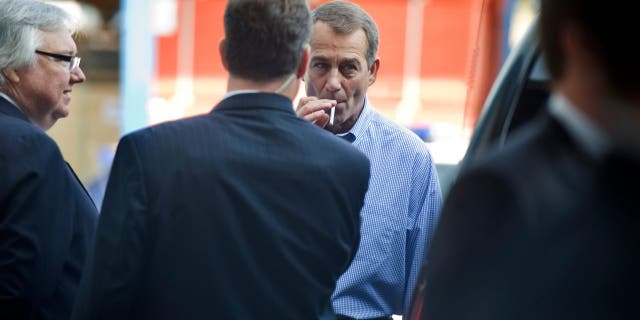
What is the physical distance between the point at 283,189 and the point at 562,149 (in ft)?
3.43

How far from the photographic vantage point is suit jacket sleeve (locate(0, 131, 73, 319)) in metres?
2.53

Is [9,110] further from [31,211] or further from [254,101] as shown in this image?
[254,101]

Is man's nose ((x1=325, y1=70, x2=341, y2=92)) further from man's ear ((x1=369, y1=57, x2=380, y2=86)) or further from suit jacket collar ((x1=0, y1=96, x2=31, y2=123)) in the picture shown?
suit jacket collar ((x1=0, y1=96, x2=31, y2=123))

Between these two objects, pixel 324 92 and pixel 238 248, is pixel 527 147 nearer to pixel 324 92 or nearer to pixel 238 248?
pixel 238 248

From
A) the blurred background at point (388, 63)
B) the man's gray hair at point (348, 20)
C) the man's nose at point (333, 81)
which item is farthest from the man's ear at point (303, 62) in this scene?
the blurred background at point (388, 63)

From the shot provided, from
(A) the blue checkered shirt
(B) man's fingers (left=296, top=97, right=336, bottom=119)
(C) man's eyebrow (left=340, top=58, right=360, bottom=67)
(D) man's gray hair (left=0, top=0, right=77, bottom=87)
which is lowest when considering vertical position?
(A) the blue checkered shirt

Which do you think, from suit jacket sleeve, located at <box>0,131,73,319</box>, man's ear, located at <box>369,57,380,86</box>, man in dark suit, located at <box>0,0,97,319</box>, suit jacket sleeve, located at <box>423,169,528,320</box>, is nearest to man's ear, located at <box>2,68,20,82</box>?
man in dark suit, located at <box>0,0,97,319</box>

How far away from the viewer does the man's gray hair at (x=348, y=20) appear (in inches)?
124

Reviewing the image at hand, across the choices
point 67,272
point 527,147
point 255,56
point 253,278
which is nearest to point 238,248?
point 253,278

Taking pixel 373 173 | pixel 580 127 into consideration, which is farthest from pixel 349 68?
pixel 580 127

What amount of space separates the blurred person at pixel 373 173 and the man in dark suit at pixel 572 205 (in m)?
1.69

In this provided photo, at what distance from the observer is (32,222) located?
254 centimetres

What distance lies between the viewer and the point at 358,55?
124 inches

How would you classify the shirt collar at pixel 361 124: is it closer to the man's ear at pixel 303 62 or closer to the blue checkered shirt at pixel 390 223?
the blue checkered shirt at pixel 390 223
